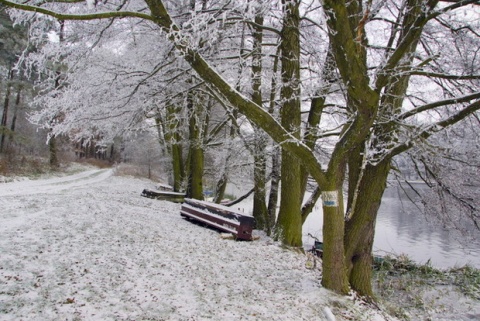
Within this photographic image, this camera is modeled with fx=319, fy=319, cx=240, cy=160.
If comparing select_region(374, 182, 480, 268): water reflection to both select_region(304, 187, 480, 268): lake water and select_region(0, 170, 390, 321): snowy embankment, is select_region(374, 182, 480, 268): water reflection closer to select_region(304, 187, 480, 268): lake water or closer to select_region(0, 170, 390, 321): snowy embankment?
select_region(304, 187, 480, 268): lake water

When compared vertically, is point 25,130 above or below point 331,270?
above

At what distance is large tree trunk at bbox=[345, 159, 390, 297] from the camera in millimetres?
5250

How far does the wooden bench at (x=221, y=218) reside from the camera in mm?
7598

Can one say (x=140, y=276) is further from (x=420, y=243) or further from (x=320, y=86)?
(x=420, y=243)

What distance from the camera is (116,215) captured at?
792cm

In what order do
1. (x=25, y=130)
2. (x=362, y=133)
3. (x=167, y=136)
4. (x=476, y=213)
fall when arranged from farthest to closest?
(x=25, y=130) → (x=167, y=136) → (x=476, y=213) → (x=362, y=133)

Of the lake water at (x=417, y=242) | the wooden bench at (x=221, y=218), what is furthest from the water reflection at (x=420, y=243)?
the wooden bench at (x=221, y=218)

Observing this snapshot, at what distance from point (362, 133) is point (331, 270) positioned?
2144 millimetres

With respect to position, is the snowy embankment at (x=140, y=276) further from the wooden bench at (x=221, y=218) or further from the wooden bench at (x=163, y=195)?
the wooden bench at (x=163, y=195)

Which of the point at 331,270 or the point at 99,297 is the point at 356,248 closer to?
the point at 331,270

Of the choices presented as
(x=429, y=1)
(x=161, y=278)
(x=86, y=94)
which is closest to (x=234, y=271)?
(x=161, y=278)

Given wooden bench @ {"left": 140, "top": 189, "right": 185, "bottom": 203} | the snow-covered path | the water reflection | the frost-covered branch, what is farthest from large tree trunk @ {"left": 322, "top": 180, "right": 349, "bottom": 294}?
wooden bench @ {"left": 140, "top": 189, "right": 185, "bottom": 203}

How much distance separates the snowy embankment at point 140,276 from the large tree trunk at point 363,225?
0.63 m

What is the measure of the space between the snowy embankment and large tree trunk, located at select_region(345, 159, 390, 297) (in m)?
0.63
